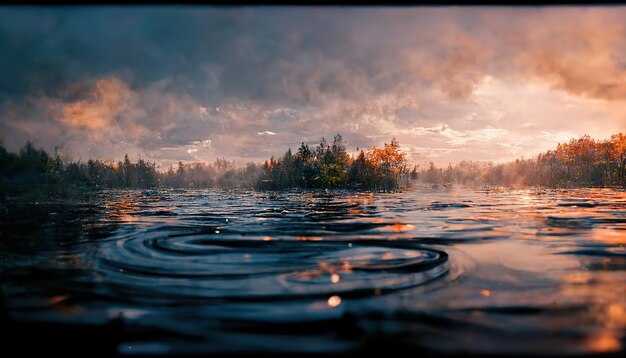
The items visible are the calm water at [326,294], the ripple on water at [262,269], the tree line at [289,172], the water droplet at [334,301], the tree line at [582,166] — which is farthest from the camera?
the tree line at [582,166]

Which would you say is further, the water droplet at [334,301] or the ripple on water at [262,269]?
the ripple on water at [262,269]

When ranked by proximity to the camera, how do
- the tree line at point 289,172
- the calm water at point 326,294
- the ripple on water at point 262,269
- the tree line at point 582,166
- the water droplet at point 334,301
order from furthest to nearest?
the tree line at point 582,166 < the tree line at point 289,172 < the ripple on water at point 262,269 < the water droplet at point 334,301 < the calm water at point 326,294

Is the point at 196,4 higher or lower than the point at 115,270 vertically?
higher

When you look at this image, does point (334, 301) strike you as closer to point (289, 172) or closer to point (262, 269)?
point (262, 269)

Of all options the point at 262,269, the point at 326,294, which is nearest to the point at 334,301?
the point at 326,294

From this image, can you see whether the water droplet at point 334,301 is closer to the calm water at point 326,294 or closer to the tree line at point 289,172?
the calm water at point 326,294

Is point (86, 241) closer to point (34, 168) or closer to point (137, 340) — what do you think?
point (137, 340)

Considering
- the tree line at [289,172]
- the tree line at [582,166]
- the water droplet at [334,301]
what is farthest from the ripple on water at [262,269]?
A: the tree line at [582,166]

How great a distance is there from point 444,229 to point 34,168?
5319cm

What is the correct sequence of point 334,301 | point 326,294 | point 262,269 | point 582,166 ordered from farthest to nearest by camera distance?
point 582,166
point 262,269
point 326,294
point 334,301

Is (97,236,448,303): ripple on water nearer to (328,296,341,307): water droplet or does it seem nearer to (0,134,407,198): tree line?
(328,296,341,307): water droplet

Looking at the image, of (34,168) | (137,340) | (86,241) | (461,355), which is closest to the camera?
(461,355)

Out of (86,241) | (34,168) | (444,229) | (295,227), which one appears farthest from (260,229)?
(34,168)

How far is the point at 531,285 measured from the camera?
6.17m
